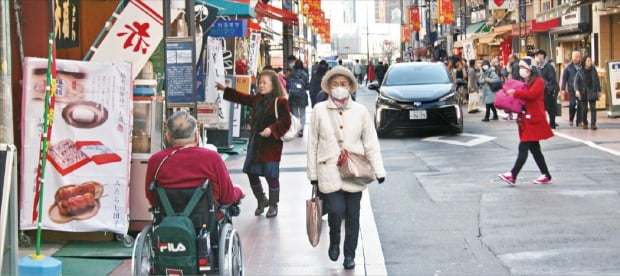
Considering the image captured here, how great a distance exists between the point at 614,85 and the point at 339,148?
706 inches

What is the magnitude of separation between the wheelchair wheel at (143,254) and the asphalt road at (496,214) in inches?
88.9

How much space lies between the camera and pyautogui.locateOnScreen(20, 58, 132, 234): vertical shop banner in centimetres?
883

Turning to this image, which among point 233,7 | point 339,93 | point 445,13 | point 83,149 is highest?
point 445,13

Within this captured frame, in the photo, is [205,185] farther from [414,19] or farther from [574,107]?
[414,19]

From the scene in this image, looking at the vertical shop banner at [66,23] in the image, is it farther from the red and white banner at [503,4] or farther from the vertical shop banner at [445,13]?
the vertical shop banner at [445,13]

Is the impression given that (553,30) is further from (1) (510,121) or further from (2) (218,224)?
(2) (218,224)

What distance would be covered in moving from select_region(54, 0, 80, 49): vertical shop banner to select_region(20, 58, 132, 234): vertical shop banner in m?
0.80

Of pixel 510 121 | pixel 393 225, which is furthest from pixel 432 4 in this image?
pixel 393 225

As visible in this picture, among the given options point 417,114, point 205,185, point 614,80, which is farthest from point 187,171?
point 614,80

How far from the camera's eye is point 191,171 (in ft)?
21.6

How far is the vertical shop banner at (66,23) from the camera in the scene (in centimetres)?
966

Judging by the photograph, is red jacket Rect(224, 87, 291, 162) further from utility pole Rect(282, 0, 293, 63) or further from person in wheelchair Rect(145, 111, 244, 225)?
utility pole Rect(282, 0, 293, 63)

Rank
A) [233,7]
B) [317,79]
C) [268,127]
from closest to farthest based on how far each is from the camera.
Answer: [268,127] < [233,7] < [317,79]

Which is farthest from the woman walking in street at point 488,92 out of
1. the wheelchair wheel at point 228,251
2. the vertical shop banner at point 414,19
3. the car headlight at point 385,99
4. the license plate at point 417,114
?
the vertical shop banner at point 414,19
